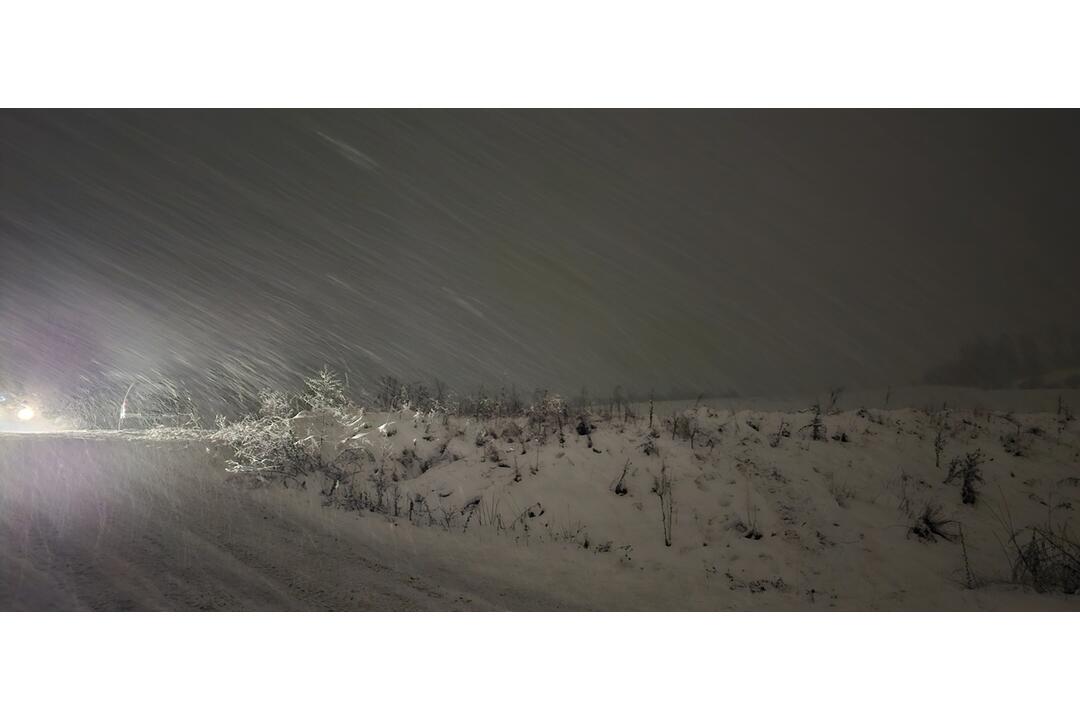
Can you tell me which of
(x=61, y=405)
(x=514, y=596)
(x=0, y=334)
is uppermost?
(x=0, y=334)

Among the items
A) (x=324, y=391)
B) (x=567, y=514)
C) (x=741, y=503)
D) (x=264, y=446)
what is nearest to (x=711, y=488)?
(x=741, y=503)

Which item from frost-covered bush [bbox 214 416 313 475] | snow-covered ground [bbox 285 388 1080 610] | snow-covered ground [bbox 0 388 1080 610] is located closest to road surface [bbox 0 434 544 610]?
snow-covered ground [bbox 0 388 1080 610]

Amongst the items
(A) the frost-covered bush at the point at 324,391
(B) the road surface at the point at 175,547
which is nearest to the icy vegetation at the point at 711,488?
(A) the frost-covered bush at the point at 324,391

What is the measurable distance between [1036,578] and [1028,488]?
2002mm

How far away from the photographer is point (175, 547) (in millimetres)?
4320

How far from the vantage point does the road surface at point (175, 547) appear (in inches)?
148

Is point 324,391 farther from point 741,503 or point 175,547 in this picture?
point 741,503

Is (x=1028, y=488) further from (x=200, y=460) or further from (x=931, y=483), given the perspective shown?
(x=200, y=460)

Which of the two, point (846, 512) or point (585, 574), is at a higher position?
point (846, 512)

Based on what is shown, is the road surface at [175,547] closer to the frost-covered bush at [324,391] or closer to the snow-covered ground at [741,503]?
the snow-covered ground at [741,503]

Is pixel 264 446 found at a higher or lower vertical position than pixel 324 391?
lower

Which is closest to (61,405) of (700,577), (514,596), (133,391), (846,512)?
(133,391)

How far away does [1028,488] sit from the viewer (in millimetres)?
5922

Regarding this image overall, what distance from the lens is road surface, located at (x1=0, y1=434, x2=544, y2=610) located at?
12.4 feet
